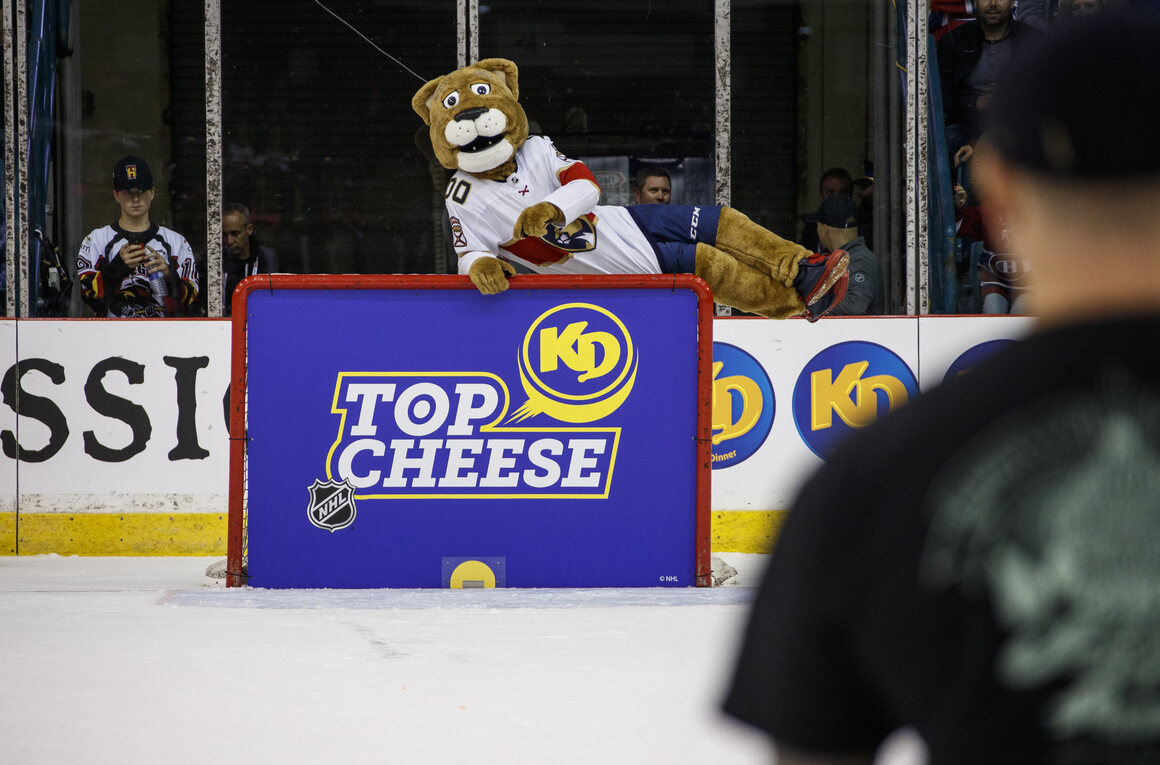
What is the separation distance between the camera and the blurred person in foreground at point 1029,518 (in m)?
0.57

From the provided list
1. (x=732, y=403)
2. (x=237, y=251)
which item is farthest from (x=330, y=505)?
(x=237, y=251)

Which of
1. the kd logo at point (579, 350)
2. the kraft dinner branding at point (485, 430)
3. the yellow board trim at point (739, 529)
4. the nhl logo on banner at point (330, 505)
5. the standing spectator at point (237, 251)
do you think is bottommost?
the yellow board trim at point (739, 529)

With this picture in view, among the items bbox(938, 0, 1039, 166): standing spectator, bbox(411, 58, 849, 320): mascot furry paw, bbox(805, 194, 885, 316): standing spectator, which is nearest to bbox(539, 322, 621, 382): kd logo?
bbox(411, 58, 849, 320): mascot furry paw

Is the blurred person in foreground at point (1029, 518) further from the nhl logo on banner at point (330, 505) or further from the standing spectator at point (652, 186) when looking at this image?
the standing spectator at point (652, 186)

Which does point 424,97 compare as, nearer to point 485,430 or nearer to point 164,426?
point 485,430

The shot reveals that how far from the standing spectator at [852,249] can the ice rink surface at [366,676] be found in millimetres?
2534

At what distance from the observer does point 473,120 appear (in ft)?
12.6

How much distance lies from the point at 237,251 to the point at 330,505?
297 cm

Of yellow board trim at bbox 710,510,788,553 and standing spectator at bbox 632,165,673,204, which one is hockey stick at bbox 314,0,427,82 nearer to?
standing spectator at bbox 632,165,673,204

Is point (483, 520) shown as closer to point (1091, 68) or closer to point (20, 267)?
point (1091, 68)

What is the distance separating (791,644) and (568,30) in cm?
617

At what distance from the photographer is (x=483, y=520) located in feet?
11.4

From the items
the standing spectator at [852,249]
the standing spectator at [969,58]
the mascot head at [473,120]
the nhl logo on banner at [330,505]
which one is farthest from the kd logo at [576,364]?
the standing spectator at [969,58]

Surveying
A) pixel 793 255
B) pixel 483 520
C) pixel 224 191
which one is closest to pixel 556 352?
pixel 483 520
